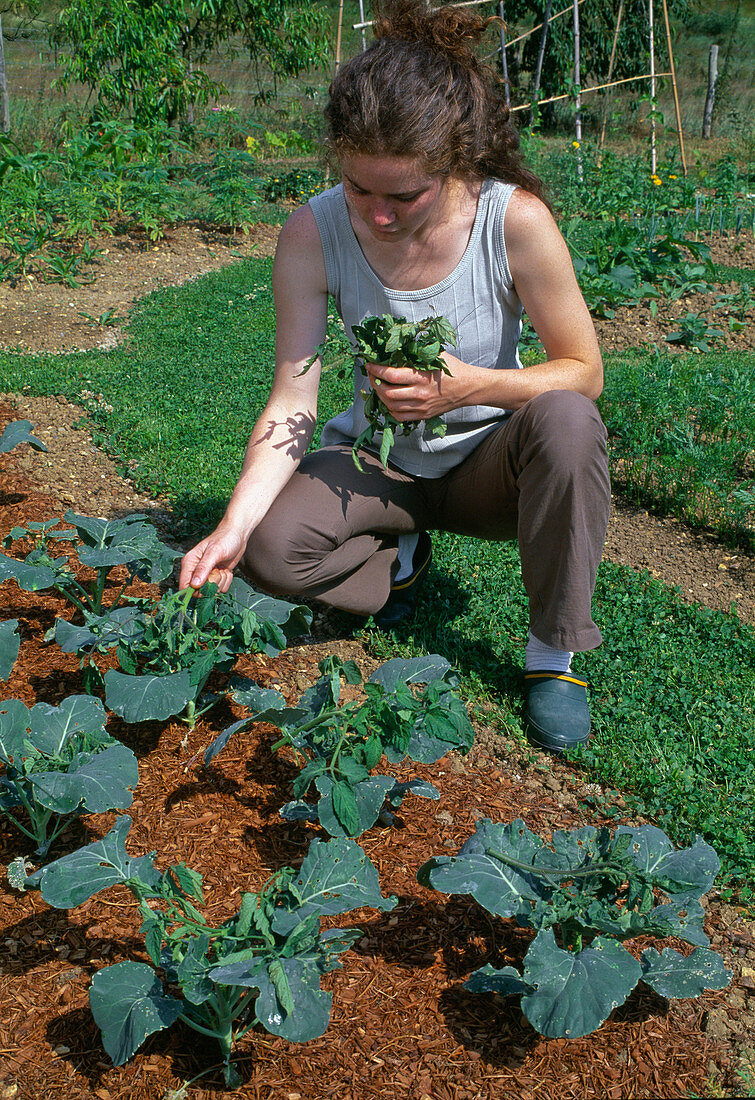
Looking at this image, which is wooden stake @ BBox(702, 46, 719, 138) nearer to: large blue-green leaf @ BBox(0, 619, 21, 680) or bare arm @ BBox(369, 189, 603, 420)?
bare arm @ BBox(369, 189, 603, 420)

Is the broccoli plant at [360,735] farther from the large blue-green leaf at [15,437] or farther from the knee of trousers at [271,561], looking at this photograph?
the large blue-green leaf at [15,437]

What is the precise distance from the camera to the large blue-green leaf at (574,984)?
4.56 feet

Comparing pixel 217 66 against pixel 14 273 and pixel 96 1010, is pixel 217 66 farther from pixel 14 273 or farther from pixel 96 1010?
pixel 96 1010

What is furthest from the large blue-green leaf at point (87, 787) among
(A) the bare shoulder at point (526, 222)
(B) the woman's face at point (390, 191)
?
(A) the bare shoulder at point (526, 222)

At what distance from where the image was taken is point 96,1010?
54.7 inches

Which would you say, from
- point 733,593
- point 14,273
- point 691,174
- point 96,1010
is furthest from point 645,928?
point 691,174

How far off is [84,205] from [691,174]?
6.92 m

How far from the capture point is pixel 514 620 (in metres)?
2.91

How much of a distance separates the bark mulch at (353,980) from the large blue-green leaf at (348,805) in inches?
8.9

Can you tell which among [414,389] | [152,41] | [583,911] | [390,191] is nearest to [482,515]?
[414,389]

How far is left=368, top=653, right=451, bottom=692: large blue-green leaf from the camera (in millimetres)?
2000

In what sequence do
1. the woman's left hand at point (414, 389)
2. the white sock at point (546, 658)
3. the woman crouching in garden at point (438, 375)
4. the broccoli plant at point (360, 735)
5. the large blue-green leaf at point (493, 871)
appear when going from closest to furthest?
1. the large blue-green leaf at point (493, 871)
2. the broccoli plant at point (360, 735)
3. the woman crouching in garden at point (438, 375)
4. the woman's left hand at point (414, 389)
5. the white sock at point (546, 658)

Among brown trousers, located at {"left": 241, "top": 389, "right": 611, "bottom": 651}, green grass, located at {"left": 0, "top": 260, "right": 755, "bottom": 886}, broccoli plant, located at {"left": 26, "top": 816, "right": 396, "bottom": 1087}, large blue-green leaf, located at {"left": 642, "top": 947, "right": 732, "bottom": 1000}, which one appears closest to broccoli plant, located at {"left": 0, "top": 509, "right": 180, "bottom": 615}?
brown trousers, located at {"left": 241, "top": 389, "right": 611, "bottom": 651}

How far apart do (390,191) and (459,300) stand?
0.44 m
